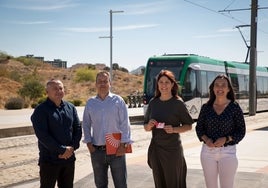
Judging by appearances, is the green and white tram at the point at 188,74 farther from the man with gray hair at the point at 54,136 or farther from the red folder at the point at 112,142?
the man with gray hair at the point at 54,136

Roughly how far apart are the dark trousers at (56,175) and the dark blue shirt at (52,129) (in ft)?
0.22

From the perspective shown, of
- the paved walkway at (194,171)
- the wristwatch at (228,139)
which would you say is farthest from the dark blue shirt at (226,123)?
the paved walkway at (194,171)

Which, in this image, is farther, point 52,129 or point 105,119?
point 105,119

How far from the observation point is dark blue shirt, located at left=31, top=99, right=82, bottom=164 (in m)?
5.32

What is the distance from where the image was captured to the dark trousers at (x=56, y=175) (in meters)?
5.41

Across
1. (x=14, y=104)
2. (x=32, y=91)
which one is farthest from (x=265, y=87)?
(x=32, y=91)

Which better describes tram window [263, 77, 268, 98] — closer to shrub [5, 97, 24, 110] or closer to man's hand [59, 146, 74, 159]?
shrub [5, 97, 24, 110]

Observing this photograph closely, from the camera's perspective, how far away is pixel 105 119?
569 cm

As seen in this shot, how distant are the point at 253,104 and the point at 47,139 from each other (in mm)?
24160

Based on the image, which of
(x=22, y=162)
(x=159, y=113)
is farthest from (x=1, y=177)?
(x=159, y=113)

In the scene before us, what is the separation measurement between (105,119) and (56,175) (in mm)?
867

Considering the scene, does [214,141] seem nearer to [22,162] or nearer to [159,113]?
[159,113]

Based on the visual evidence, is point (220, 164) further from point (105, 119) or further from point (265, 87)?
point (265, 87)

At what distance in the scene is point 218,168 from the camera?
5469 millimetres
